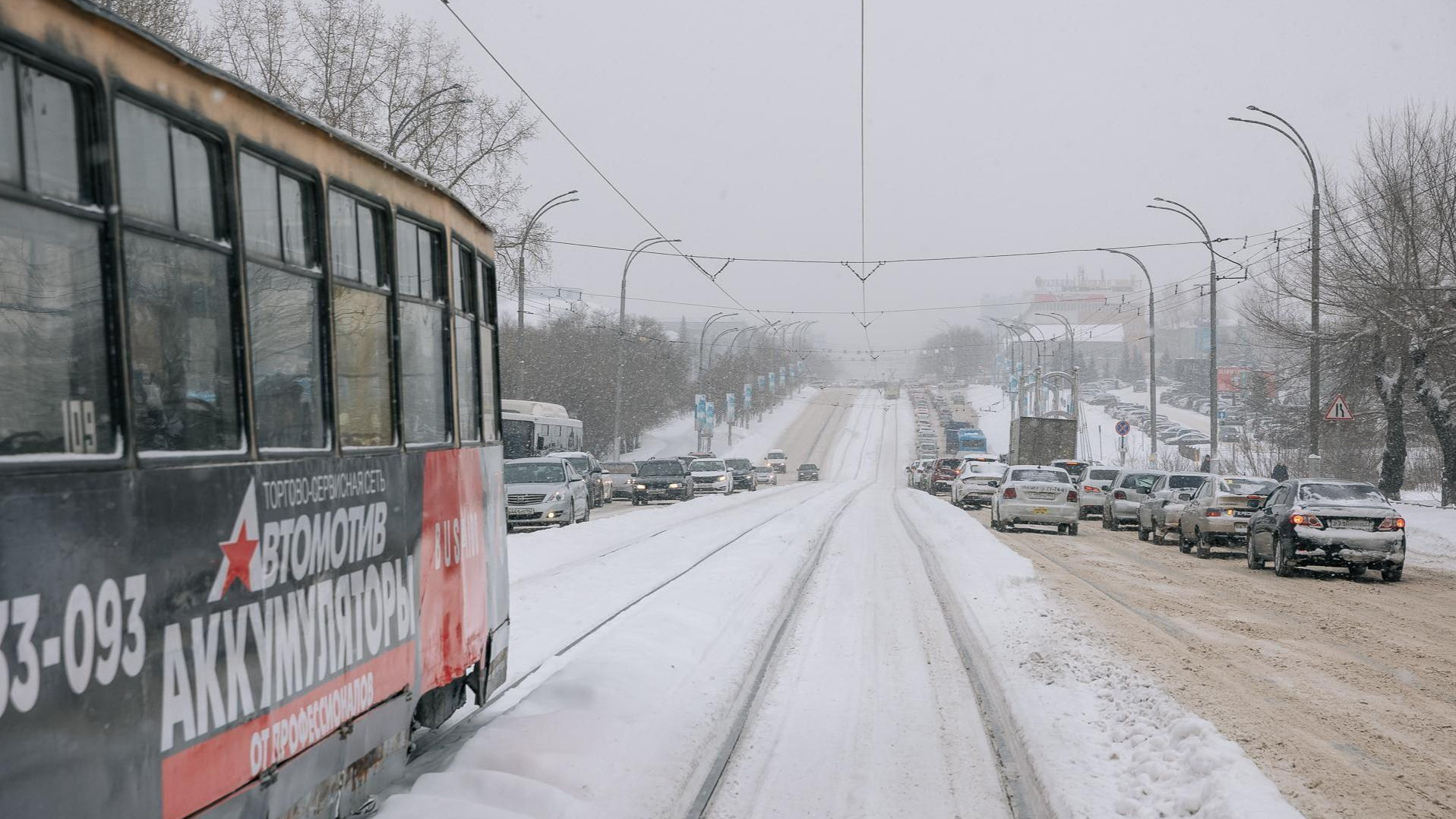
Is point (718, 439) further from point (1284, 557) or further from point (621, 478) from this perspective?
point (1284, 557)

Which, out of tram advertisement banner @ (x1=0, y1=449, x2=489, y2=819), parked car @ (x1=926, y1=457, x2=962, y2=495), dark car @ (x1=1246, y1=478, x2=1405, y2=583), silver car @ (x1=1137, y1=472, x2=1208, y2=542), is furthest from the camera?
parked car @ (x1=926, y1=457, x2=962, y2=495)

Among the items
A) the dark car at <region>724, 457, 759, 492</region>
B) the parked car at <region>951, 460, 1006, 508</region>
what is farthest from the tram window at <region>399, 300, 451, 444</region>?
the dark car at <region>724, 457, 759, 492</region>

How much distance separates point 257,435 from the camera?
4.40 meters

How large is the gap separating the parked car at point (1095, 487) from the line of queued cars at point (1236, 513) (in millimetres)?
31

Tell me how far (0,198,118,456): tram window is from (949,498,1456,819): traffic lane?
5611mm

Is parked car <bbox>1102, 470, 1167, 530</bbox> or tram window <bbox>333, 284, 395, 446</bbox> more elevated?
tram window <bbox>333, 284, 395, 446</bbox>

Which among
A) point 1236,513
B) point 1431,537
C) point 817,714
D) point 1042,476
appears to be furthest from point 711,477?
point 817,714

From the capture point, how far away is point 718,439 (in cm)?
10875

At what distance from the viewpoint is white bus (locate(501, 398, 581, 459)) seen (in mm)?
40844

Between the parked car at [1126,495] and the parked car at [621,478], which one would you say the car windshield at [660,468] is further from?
the parked car at [1126,495]

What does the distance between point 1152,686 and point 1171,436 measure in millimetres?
94190

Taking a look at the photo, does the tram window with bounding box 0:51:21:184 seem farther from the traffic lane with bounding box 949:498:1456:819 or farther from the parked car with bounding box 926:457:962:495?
the parked car with bounding box 926:457:962:495

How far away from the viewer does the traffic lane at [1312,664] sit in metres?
7.00

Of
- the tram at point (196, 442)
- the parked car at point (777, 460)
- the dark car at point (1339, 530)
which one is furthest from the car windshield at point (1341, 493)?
the parked car at point (777, 460)
